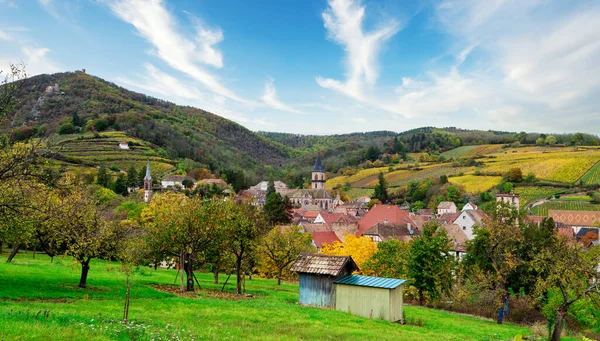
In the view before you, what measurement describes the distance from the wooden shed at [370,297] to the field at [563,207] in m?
87.8

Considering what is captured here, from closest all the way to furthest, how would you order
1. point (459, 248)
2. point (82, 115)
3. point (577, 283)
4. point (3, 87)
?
point (3, 87), point (577, 283), point (459, 248), point (82, 115)

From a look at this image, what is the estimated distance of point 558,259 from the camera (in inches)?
1072

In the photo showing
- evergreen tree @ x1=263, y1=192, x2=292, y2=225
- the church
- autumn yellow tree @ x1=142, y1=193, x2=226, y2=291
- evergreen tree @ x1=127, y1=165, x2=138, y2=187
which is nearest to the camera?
autumn yellow tree @ x1=142, y1=193, x2=226, y2=291

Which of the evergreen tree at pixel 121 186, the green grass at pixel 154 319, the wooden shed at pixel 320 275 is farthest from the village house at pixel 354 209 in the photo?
the green grass at pixel 154 319

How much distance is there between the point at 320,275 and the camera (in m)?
27.9

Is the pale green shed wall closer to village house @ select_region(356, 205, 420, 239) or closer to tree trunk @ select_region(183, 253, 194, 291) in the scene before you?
tree trunk @ select_region(183, 253, 194, 291)

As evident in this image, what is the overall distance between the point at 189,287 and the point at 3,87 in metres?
19.5

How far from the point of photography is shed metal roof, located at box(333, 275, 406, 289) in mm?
24531

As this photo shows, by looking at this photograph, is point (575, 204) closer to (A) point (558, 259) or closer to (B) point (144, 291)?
(A) point (558, 259)

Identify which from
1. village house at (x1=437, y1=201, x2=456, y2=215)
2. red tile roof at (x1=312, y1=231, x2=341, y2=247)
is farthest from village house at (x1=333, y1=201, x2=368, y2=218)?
red tile roof at (x1=312, y1=231, x2=341, y2=247)

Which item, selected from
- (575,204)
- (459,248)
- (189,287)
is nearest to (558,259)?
(189,287)

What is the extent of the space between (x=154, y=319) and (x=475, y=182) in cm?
12603

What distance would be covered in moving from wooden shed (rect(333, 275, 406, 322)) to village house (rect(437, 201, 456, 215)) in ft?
306

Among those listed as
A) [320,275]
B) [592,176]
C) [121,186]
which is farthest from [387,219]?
[592,176]
